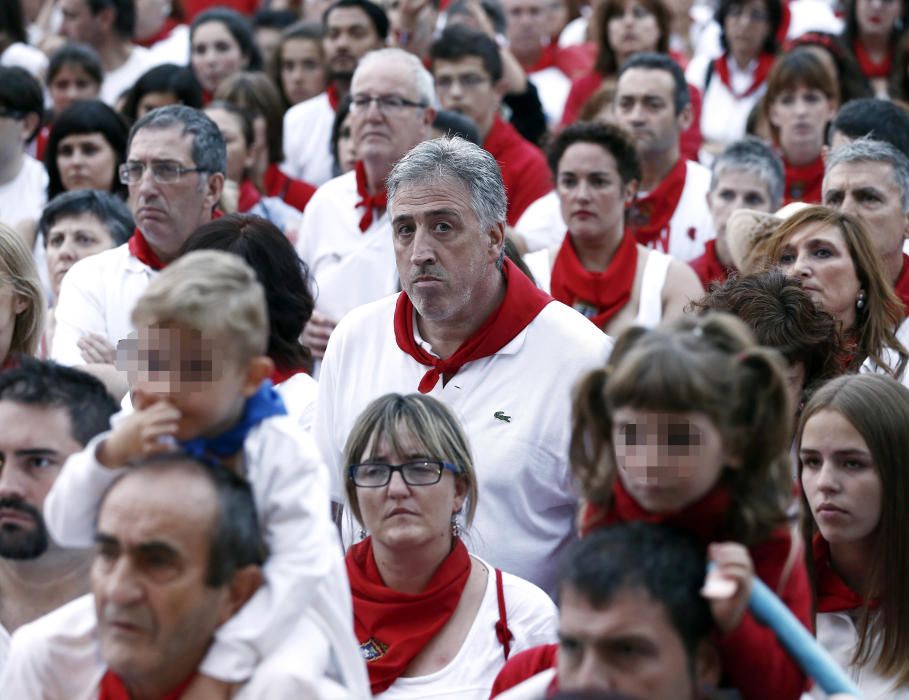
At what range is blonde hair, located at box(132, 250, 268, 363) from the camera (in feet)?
9.86

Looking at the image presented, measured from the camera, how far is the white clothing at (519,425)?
16.4 ft

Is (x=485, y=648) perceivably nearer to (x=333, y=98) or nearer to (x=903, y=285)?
(x=903, y=285)

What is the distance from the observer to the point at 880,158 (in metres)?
6.45

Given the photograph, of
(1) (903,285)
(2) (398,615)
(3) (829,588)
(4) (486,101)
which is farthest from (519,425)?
(4) (486,101)

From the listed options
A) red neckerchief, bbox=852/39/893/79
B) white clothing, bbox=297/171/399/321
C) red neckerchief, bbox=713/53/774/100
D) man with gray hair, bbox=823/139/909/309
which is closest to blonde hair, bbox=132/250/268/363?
white clothing, bbox=297/171/399/321

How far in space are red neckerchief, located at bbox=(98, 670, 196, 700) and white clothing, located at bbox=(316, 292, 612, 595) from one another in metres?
1.79

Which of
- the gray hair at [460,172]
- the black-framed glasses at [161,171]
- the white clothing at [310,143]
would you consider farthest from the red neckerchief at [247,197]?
the gray hair at [460,172]

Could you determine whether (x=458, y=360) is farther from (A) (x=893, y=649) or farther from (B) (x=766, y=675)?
(B) (x=766, y=675)

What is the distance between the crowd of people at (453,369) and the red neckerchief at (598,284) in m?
0.02

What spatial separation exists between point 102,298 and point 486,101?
10.7 feet

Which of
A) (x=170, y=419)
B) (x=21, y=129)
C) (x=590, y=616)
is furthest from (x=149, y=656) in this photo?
(x=21, y=129)

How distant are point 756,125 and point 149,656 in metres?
6.55

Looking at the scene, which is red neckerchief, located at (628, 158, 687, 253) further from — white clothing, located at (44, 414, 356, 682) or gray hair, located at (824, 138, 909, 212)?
white clothing, located at (44, 414, 356, 682)

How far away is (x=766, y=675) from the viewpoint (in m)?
2.95
